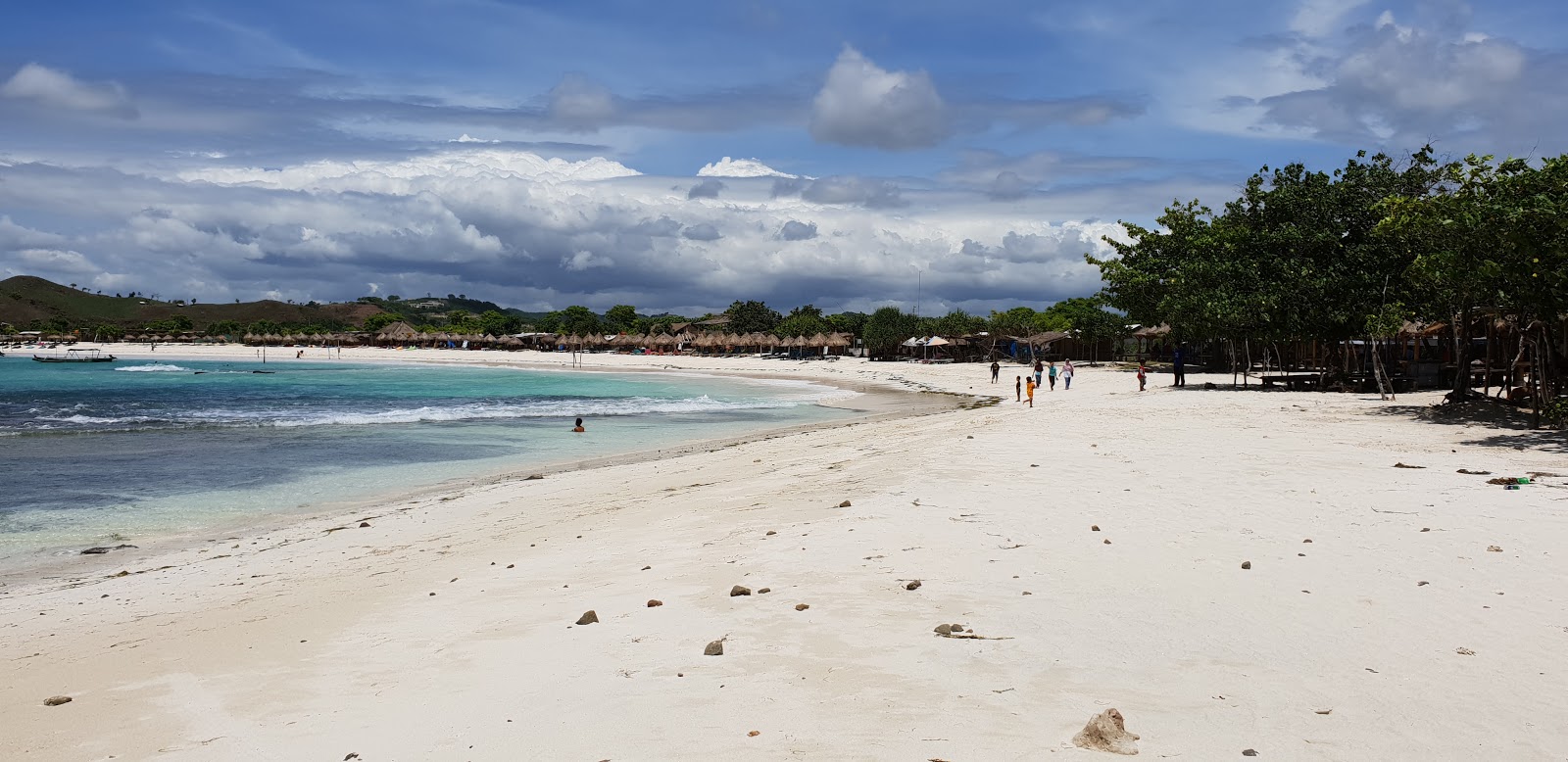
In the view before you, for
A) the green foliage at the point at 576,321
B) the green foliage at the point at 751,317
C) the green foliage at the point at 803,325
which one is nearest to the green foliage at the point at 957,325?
the green foliage at the point at 803,325

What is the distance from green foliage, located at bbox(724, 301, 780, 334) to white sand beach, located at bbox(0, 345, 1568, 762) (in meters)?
100

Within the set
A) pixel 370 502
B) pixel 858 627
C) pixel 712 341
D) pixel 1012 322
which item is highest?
pixel 1012 322

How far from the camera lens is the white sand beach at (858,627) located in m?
4.09

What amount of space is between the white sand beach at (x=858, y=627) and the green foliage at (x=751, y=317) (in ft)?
328

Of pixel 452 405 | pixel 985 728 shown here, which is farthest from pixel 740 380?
pixel 985 728

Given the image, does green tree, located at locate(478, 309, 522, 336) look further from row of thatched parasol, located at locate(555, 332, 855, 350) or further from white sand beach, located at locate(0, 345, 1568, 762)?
white sand beach, located at locate(0, 345, 1568, 762)

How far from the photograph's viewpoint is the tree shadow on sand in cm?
1405

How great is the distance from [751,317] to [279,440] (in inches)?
3573

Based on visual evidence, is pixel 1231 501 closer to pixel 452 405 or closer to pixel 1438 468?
pixel 1438 468

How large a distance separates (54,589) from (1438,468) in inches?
592

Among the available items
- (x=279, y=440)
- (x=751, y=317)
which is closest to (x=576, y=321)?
(x=751, y=317)

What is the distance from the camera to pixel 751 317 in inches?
4441

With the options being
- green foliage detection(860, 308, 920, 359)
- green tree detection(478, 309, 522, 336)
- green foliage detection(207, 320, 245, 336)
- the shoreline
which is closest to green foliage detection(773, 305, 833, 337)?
green foliage detection(860, 308, 920, 359)

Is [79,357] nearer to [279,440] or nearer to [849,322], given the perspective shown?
[849,322]
